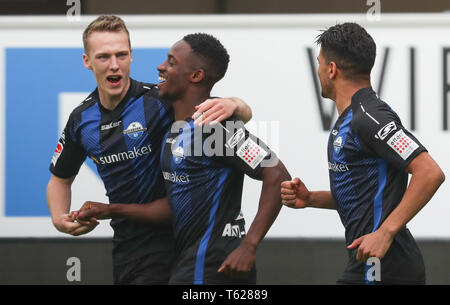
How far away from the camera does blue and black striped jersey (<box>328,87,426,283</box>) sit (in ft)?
8.64

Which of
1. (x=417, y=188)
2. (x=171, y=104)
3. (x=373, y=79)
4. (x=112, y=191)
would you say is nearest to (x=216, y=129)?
(x=171, y=104)

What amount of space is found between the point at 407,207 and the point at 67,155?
154 centimetres

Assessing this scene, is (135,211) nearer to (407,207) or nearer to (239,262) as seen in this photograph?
(239,262)

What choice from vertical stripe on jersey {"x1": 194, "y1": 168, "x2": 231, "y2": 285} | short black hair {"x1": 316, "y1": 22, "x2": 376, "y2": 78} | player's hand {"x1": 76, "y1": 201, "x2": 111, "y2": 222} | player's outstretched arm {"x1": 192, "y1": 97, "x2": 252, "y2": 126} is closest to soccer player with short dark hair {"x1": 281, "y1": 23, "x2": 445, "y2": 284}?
short black hair {"x1": 316, "y1": 22, "x2": 376, "y2": 78}

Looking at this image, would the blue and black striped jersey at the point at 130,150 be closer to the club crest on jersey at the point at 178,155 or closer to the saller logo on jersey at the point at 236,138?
the club crest on jersey at the point at 178,155

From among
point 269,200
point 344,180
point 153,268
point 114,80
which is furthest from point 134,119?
point 344,180

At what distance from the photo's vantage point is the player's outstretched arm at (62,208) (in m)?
3.17

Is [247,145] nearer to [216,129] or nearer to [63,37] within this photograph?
[216,129]

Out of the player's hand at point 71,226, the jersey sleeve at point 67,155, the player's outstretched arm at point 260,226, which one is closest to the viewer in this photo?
the player's outstretched arm at point 260,226

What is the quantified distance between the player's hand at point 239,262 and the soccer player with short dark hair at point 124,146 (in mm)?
413

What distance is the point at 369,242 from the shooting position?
2.54 m

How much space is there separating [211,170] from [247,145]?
0.17 m

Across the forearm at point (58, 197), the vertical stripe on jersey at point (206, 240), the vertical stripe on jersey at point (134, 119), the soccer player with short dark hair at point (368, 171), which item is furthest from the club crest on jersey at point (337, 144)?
the forearm at point (58, 197)

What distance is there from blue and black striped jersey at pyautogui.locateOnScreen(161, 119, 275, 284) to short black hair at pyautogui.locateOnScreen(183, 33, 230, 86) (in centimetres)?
25
